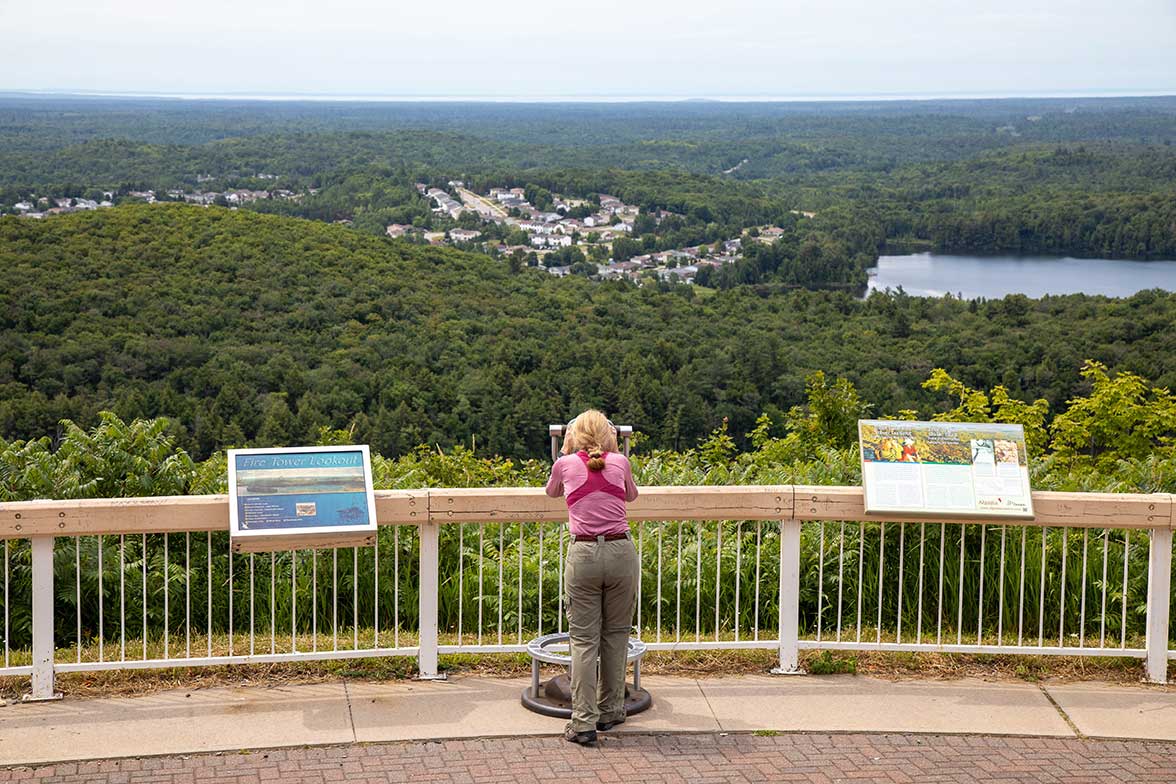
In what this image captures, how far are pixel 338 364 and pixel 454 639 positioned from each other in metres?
52.4

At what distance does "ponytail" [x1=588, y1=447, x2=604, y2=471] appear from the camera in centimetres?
611

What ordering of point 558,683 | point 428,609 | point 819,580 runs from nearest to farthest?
1. point 558,683
2. point 428,609
3. point 819,580

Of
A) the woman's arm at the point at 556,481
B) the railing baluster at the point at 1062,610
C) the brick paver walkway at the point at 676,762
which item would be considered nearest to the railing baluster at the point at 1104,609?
the railing baluster at the point at 1062,610

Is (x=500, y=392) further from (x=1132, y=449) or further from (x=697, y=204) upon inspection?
(x=697, y=204)

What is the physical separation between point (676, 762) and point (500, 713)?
103 cm

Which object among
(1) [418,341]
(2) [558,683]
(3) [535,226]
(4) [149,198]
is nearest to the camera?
(2) [558,683]

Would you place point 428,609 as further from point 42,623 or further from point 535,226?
point 535,226

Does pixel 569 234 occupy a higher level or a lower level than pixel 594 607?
higher

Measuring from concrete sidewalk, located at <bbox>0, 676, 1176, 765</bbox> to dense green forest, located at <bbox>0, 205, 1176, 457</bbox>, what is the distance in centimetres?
3294

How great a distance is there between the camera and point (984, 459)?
7.20 meters

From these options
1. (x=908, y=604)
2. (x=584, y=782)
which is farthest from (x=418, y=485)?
(x=584, y=782)

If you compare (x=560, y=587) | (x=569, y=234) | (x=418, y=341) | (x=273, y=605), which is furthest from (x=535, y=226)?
(x=560, y=587)

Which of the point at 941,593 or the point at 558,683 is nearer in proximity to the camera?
the point at 558,683

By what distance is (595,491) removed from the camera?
6105mm
